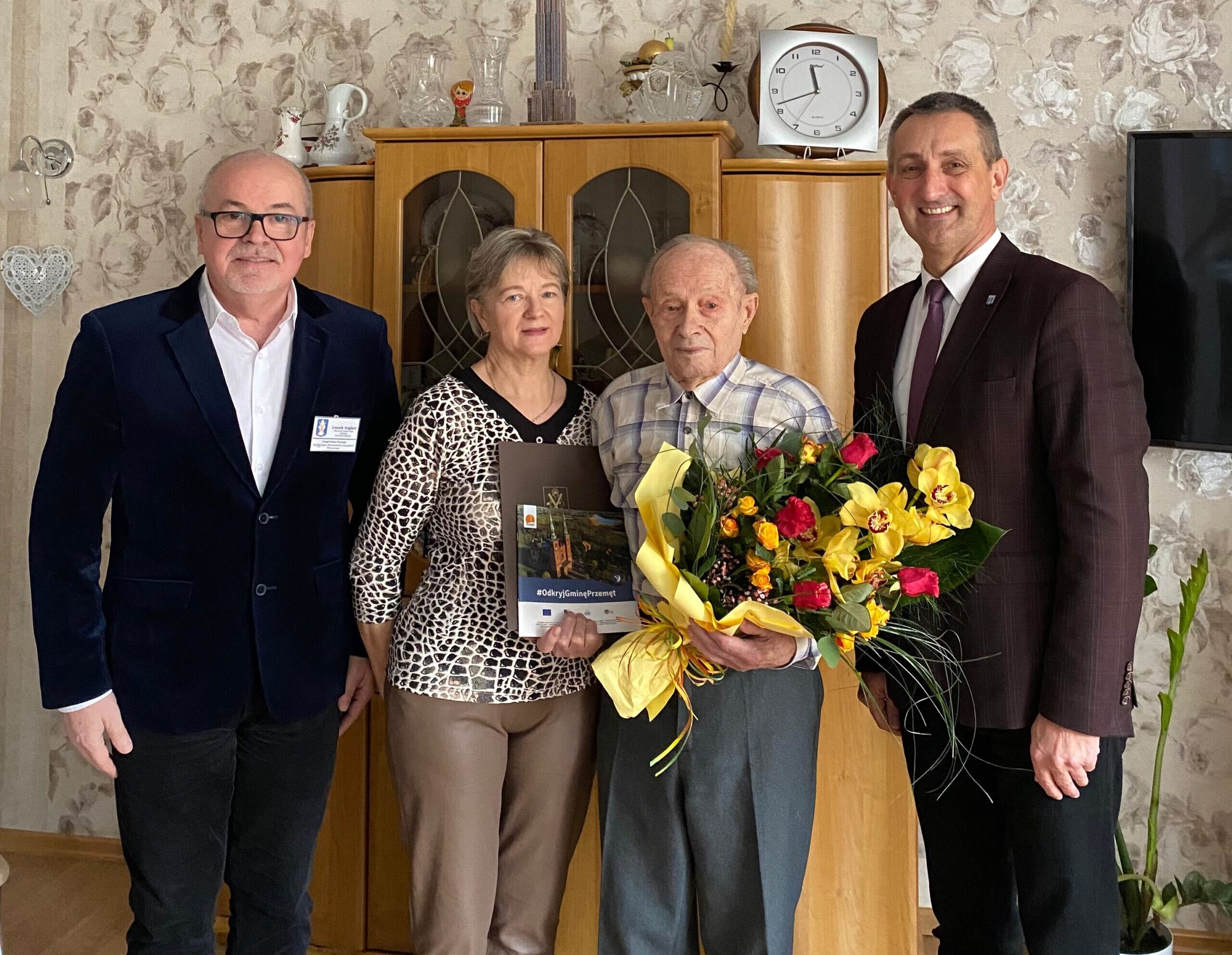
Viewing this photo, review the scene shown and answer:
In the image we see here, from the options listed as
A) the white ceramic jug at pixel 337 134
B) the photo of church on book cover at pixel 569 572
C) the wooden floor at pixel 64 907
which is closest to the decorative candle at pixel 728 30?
the white ceramic jug at pixel 337 134

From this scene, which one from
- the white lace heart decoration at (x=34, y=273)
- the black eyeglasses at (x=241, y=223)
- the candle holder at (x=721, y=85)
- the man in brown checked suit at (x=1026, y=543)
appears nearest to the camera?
the man in brown checked suit at (x=1026, y=543)

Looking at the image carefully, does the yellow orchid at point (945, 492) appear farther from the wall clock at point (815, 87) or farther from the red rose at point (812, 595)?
the wall clock at point (815, 87)

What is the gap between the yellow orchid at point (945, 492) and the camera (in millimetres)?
1448

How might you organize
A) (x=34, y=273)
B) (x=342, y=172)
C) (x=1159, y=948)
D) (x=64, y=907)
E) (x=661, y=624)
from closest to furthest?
(x=661, y=624)
(x=1159, y=948)
(x=342, y=172)
(x=64, y=907)
(x=34, y=273)

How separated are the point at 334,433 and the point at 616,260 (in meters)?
0.88

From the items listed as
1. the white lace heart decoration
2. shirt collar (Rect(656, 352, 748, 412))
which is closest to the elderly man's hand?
shirt collar (Rect(656, 352, 748, 412))

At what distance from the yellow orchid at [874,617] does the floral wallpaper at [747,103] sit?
146 centimetres

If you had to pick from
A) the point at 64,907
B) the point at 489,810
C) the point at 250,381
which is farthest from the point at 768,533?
the point at 64,907

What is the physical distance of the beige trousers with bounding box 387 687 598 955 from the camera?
1.90m

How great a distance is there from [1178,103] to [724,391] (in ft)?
5.36

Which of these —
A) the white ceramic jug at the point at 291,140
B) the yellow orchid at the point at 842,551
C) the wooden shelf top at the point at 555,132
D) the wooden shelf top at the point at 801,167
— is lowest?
the yellow orchid at the point at 842,551

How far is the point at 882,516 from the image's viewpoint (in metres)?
1.42

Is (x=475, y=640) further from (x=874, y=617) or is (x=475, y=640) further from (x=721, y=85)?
(x=721, y=85)

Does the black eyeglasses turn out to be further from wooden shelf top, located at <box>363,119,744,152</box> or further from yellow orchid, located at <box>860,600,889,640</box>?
yellow orchid, located at <box>860,600,889,640</box>
